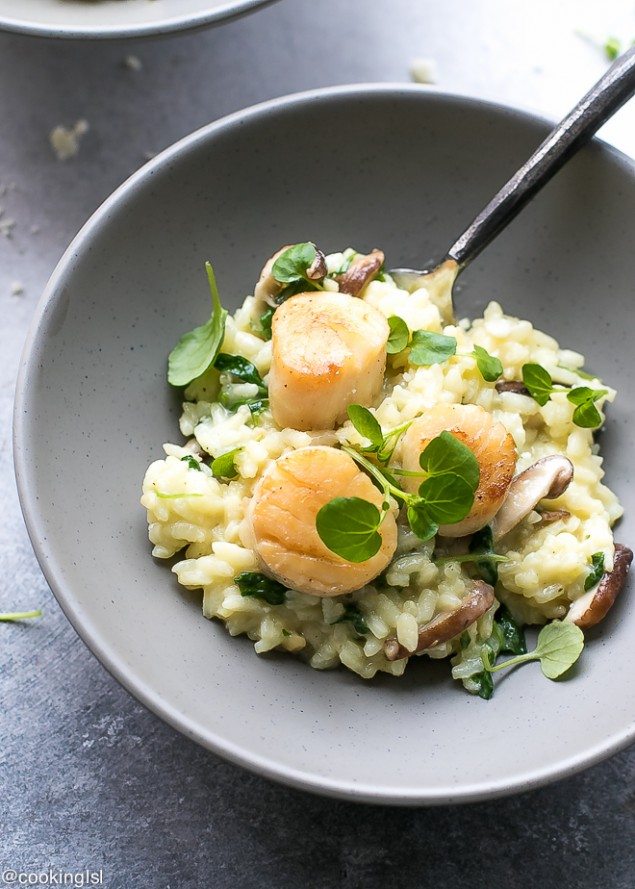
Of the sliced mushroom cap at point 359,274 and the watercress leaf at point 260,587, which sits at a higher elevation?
the sliced mushroom cap at point 359,274

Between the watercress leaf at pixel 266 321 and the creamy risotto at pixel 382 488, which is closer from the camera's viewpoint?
the creamy risotto at pixel 382 488

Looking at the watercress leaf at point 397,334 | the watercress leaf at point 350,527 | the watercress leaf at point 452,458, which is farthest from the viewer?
the watercress leaf at point 397,334

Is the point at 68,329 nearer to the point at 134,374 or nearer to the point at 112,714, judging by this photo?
the point at 134,374

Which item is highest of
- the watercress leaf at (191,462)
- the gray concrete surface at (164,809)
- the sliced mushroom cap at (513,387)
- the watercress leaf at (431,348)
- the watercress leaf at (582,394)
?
the watercress leaf at (582,394)

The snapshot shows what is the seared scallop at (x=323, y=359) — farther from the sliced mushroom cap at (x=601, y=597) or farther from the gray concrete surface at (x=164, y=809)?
the gray concrete surface at (x=164, y=809)

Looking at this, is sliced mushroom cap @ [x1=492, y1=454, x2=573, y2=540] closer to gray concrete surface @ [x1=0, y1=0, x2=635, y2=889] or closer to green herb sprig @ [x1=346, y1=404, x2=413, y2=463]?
green herb sprig @ [x1=346, y1=404, x2=413, y2=463]

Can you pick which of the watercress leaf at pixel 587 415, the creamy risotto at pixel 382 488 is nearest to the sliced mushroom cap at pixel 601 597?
the creamy risotto at pixel 382 488

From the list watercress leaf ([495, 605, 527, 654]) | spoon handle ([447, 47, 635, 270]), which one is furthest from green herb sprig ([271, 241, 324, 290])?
watercress leaf ([495, 605, 527, 654])
